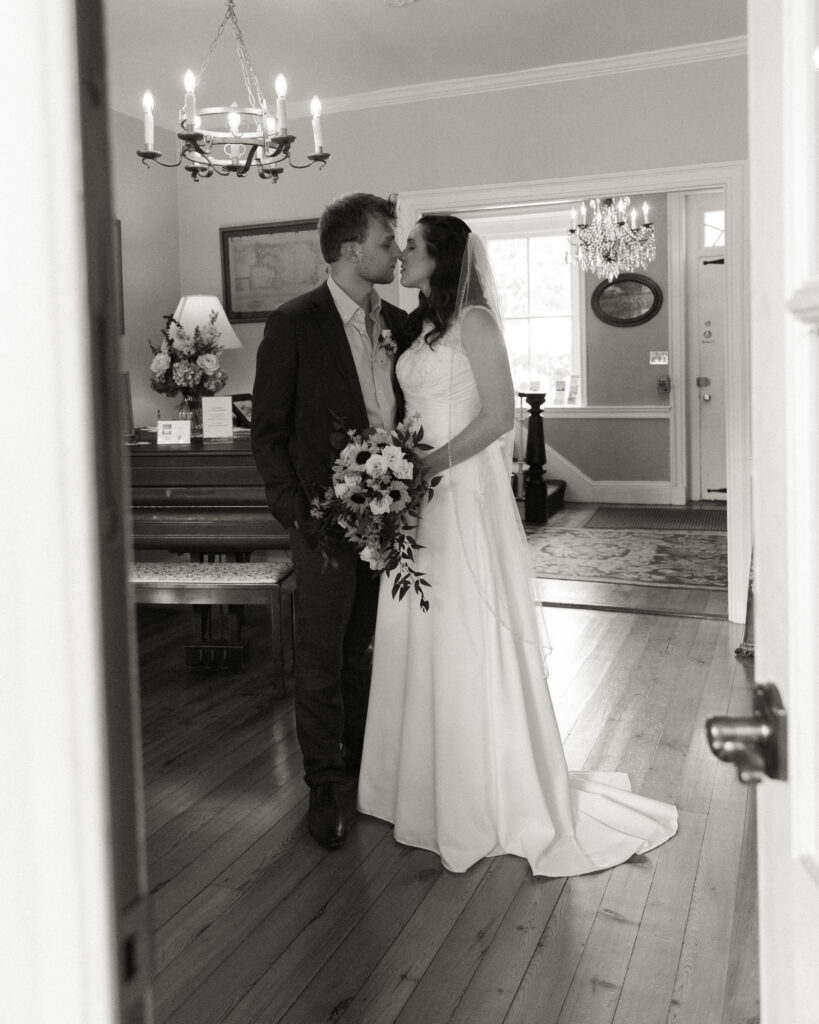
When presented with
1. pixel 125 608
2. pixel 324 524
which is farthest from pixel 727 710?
pixel 125 608

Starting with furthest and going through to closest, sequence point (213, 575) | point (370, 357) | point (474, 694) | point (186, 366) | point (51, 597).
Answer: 1. point (186, 366)
2. point (213, 575)
3. point (370, 357)
4. point (474, 694)
5. point (51, 597)

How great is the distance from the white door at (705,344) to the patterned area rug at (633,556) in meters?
1.83

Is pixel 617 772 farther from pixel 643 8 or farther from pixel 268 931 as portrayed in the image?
pixel 643 8

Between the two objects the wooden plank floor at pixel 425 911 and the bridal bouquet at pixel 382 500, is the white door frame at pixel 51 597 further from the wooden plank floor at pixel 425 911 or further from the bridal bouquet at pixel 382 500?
the bridal bouquet at pixel 382 500

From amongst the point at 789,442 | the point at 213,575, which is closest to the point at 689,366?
the point at 213,575

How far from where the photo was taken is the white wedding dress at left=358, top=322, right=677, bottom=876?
2.66m

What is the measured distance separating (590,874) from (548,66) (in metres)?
4.23

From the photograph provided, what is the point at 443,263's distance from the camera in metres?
2.74

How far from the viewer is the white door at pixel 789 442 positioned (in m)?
0.72

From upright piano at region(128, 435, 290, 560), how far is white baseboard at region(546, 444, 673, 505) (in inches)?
227

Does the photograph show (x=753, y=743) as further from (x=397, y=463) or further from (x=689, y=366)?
(x=689, y=366)

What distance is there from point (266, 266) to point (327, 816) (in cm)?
419

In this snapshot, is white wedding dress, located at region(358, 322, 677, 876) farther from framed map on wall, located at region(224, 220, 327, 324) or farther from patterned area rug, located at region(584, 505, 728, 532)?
patterned area rug, located at region(584, 505, 728, 532)

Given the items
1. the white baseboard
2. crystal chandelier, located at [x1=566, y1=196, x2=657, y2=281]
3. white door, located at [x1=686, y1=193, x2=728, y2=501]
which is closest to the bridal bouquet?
crystal chandelier, located at [x1=566, y1=196, x2=657, y2=281]
